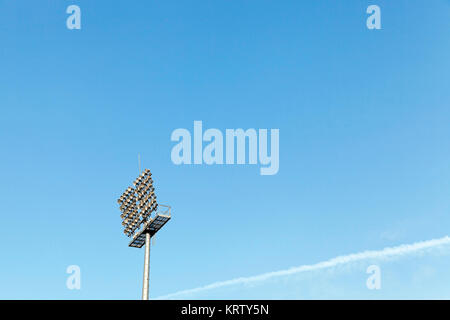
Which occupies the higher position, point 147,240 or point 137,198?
point 137,198

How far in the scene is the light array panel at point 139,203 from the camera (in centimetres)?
4969

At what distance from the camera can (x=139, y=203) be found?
166ft

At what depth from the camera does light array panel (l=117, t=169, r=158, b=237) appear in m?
49.7
